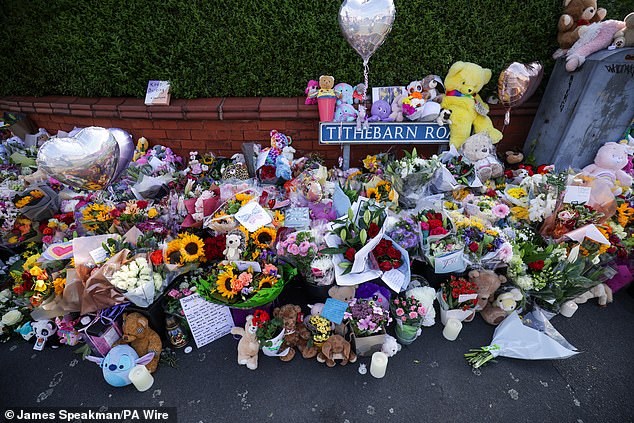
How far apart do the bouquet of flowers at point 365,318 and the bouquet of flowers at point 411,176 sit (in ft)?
3.49

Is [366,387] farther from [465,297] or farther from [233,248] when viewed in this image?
[233,248]

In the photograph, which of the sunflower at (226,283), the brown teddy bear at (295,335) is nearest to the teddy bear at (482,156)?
the brown teddy bear at (295,335)

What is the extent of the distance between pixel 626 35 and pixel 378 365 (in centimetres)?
344

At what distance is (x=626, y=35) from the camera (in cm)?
272

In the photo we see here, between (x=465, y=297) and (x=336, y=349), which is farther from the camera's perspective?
(x=465, y=297)

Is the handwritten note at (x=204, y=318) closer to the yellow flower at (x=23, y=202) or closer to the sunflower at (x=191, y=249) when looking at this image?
the sunflower at (x=191, y=249)

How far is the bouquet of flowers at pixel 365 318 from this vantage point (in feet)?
7.18

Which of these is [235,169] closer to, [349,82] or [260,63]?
[260,63]

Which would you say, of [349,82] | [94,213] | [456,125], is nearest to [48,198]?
[94,213]

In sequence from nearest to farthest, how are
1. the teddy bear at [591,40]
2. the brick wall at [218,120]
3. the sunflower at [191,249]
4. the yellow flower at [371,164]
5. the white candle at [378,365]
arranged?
the white candle at [378,365] < the sunflower at [191,249] < the teddy bear at [591,40] < the yellow flower at [371,164] < the brick wall at [218,120]

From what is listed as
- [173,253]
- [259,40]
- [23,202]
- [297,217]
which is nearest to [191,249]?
[173,253]

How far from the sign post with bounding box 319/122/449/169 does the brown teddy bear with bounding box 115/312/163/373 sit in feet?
7.51

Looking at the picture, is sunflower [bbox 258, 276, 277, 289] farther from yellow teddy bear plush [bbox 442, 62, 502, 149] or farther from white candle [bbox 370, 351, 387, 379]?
yellow teddy bear plush [bbox 442, 62, 502, 149]

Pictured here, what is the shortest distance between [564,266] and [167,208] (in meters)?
3.29
